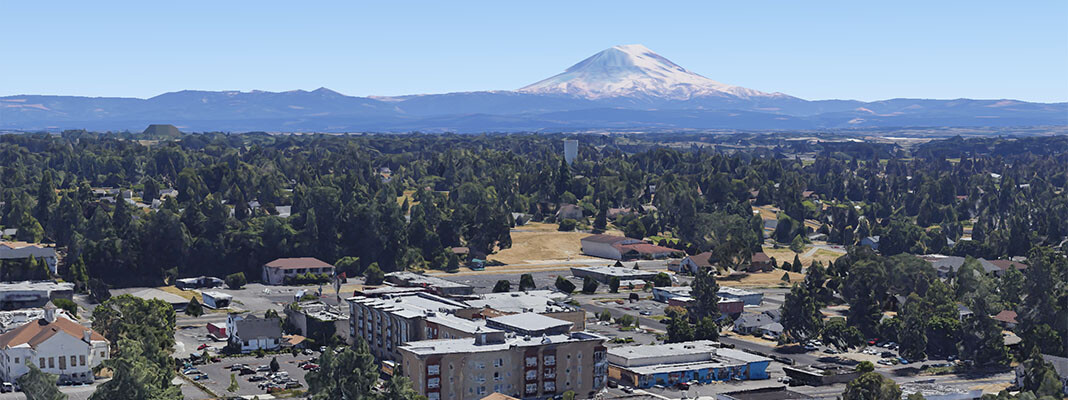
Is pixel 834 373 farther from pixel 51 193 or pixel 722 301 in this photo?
pixel 51 193

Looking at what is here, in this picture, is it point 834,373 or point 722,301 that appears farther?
point 722,301

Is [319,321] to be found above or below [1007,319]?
above

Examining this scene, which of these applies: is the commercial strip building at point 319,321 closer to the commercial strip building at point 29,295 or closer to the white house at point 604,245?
the commercial strip building at point 29,295

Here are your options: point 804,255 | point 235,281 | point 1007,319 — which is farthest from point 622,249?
point 1007,319

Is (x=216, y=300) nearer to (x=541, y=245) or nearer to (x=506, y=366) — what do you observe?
(x=506, y=366)

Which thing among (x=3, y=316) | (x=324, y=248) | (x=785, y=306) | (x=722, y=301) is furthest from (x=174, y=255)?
(x=785, y=306)

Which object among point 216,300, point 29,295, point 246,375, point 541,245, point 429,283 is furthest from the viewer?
point 541,245

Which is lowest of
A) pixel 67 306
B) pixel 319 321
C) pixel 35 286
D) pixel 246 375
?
pixel 246 375

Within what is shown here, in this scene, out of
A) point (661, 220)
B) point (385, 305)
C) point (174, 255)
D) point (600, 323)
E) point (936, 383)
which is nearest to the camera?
point (936, 383)
